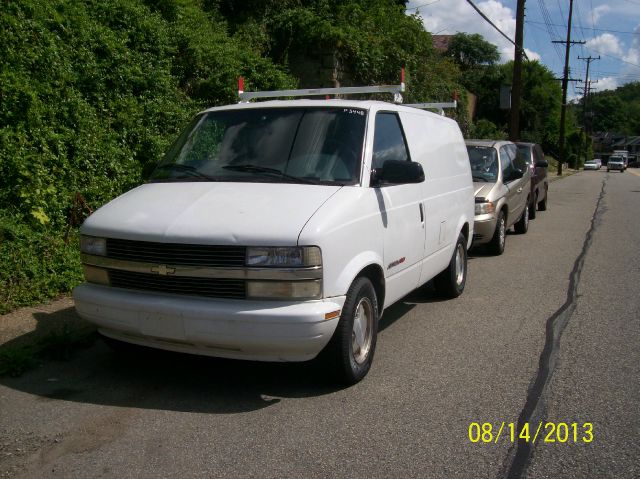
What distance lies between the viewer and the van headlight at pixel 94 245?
467cm

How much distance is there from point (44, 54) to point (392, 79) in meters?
12.1

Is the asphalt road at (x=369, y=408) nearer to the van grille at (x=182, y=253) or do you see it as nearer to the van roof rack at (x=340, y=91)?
the van grille at (x=182, y=253)

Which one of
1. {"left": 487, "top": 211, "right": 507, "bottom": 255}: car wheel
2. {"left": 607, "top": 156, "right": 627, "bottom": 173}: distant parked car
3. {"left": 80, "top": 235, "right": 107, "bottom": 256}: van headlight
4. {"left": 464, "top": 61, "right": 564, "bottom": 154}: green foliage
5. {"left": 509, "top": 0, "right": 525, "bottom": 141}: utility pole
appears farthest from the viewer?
{"left": 607, "top": 156, "right": 627, "bottom": 173}: distant parked car

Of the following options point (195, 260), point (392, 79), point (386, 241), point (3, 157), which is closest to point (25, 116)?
point (3, 157)

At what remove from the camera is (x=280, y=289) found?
165 inches

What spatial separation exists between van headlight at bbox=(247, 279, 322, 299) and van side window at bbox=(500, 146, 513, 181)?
26.0 ft

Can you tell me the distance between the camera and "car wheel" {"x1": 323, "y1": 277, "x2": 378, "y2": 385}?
14.8 ft

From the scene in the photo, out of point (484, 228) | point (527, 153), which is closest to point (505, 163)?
point (484, 228)

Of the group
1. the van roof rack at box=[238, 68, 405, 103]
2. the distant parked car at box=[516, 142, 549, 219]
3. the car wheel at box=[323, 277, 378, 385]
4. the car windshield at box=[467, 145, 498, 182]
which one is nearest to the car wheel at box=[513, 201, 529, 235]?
the distant parked car at box=[516, 142, 549, 219]

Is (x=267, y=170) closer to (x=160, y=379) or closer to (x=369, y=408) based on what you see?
(x=160, y=379)

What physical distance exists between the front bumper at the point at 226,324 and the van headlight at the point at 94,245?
0.35 m

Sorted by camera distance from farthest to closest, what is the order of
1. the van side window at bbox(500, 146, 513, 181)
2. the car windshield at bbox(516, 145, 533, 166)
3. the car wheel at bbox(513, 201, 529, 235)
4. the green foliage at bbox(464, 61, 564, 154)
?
the green foliage at bbox(464, 61, 564, 154) < the car windshield at bbox(516, 145, 533, 166) < the car wheel at bbox(513, 201, 529, 235) < the van side window at bbox(500, 146, 513, 181)

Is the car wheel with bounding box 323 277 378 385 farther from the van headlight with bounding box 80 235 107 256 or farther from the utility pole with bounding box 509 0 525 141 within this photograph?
the utility pole with bounding box 509 0 525 141
